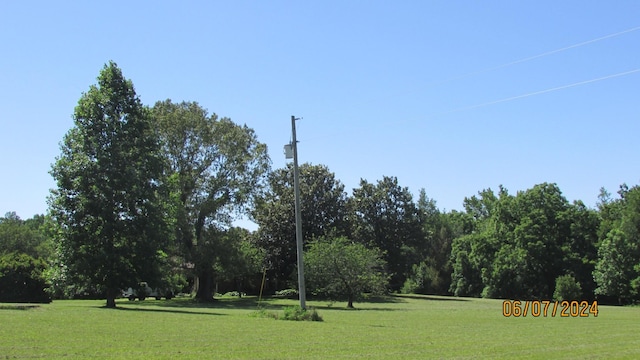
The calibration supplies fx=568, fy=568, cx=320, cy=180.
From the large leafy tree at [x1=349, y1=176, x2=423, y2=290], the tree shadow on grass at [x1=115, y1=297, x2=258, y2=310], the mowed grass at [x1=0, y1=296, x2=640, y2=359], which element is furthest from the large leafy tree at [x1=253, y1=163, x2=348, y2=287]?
the mowed grass at [x1=0, y1=296, x2=640, y2=359]

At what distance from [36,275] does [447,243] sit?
2563 inches

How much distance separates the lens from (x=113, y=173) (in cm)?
3644

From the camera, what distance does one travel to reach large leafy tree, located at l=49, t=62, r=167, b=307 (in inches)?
1406

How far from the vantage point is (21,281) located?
1558 inches

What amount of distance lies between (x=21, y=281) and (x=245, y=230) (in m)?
32.4

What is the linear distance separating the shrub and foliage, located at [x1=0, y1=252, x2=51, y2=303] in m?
48.9

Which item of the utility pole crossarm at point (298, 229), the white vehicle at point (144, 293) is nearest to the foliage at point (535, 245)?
the white vehicle at point (144, 293)

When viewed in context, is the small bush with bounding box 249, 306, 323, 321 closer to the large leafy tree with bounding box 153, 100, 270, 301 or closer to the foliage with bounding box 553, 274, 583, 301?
the large leafy tree with bounding box 153, 100, 270, 301

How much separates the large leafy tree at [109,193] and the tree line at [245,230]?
8 centimetres

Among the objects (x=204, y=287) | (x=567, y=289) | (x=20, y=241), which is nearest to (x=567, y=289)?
(x=567, y=289)

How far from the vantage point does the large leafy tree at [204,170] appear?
51.7 m

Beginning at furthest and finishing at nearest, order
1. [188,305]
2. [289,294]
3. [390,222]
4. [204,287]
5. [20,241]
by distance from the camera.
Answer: [20,241]
[390,222]
[289,294]
[204,287]
[188,305]

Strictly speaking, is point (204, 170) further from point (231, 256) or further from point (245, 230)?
point (245, 230)
